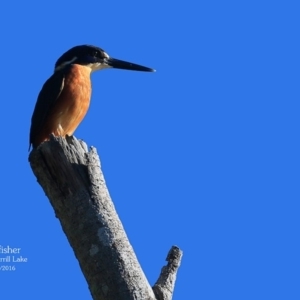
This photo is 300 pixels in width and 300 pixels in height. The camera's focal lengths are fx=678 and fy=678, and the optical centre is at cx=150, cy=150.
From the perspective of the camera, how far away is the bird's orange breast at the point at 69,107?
7.30 m

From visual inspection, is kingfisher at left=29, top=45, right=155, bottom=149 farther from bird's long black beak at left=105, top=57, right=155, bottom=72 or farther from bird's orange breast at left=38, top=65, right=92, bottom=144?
bird's long black beak at left=105, top=57, right=155, bottom=72

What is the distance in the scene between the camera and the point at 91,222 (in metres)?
3.75

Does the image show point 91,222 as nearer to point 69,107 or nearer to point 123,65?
point 69,107

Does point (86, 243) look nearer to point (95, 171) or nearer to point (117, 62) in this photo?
point (95, 171)

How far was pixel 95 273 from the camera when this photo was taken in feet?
11.7

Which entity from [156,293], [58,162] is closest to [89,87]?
[58,162]

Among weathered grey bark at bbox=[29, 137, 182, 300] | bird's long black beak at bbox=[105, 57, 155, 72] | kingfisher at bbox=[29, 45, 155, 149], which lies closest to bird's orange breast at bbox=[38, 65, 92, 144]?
kingfisher at bbox=[29, 45, 155, 149]

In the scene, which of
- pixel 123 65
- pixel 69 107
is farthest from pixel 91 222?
pixel 123 65

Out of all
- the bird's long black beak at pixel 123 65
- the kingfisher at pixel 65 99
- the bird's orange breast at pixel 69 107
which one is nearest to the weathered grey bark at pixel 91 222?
the kingfisher at pixel 65 99

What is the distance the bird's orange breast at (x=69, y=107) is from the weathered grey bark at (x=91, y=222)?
308 centimetres

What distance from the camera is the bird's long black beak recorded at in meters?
8.62

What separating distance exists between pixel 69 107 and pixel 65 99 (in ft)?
0.32

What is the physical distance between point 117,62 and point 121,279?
5494mm

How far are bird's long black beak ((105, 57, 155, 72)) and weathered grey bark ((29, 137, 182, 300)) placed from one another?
4481mm
